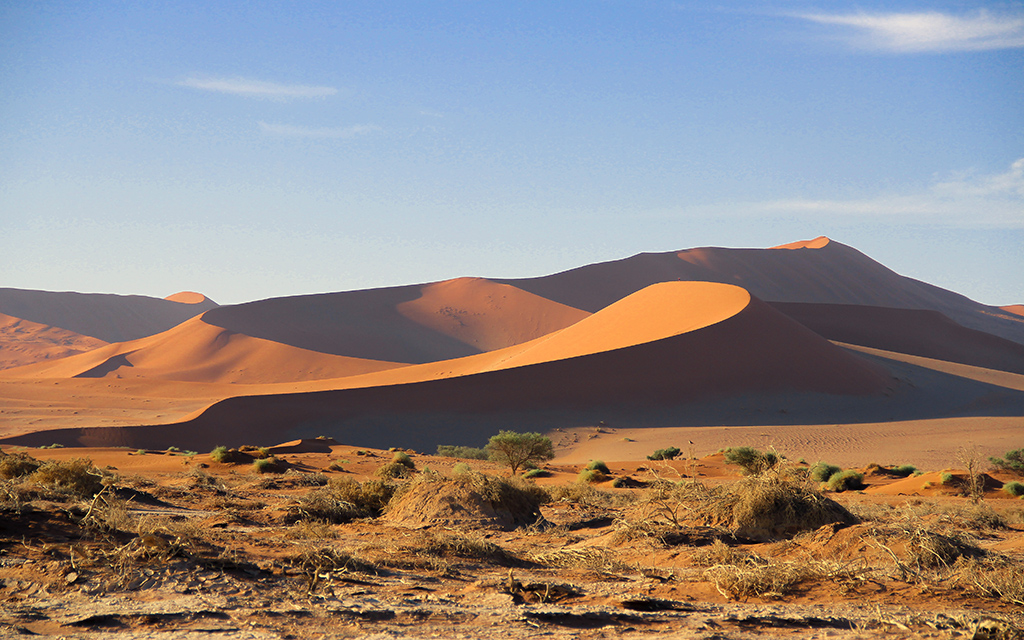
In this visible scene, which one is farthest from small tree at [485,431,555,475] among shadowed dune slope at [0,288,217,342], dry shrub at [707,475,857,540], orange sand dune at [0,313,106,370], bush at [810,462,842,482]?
shadowed dune slope at [0,288,217,342]

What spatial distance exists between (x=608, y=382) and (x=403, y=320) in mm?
54770

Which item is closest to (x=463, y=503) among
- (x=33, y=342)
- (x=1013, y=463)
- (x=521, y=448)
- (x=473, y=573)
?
(x=473, y=573)

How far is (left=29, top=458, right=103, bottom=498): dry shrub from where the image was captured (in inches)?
448

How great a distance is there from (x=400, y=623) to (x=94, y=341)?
113 metres

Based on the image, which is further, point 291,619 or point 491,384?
point 491,384

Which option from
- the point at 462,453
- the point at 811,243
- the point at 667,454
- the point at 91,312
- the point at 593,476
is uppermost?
the point at 811,243

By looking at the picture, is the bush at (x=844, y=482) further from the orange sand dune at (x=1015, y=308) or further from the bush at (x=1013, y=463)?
the orange sand dune at (x=1015, y=308)

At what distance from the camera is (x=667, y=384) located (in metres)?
40.3

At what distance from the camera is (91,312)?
384 feet

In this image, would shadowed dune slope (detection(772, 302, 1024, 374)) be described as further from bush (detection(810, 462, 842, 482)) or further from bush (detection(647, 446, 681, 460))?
bush (detection(810, 462, 842, 482))

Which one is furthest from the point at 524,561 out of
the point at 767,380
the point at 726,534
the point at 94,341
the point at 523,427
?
the point at 94,341

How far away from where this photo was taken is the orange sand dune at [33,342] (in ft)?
299

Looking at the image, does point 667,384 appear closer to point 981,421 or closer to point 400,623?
point 981,421

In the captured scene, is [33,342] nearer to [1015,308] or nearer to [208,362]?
[208,362]
